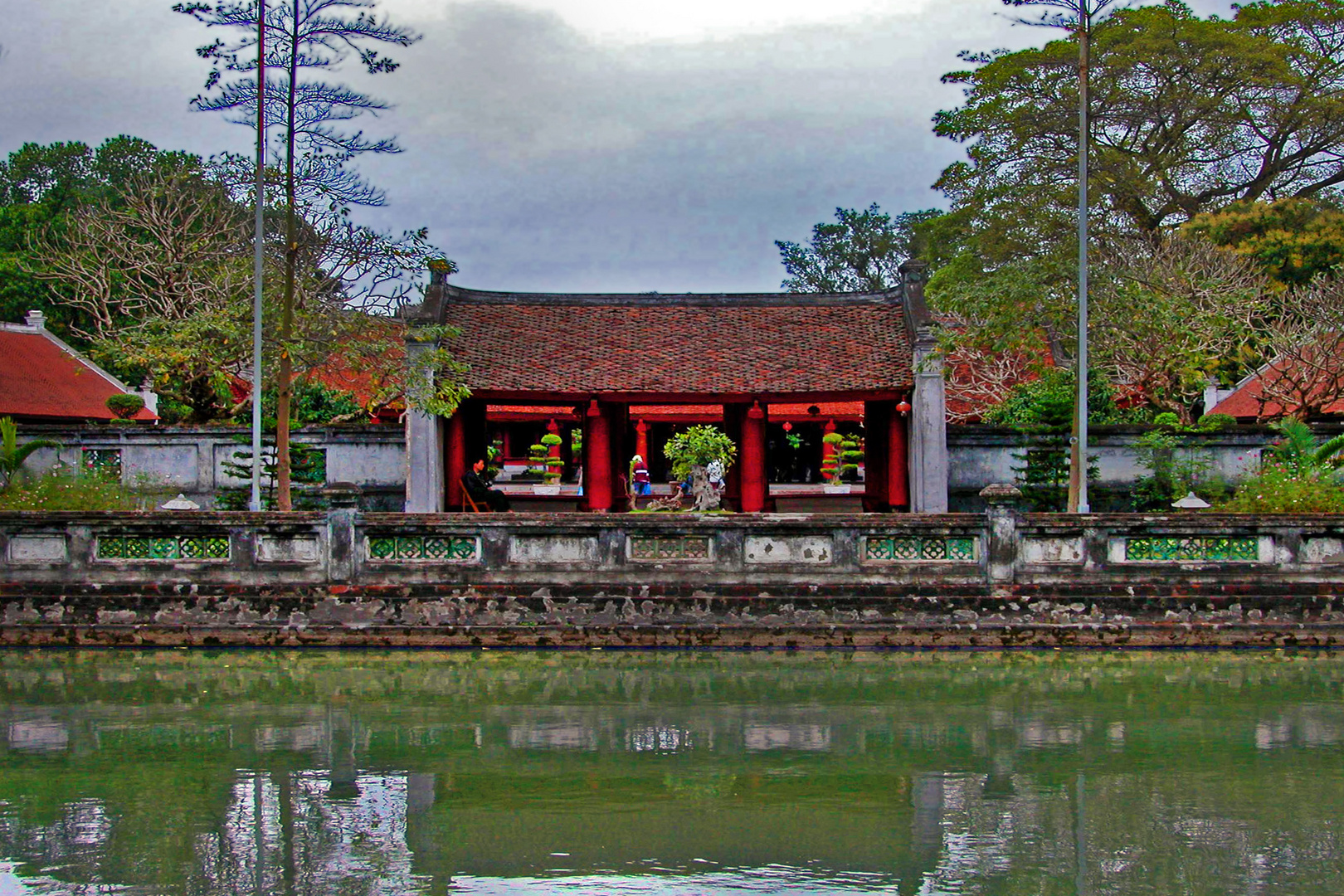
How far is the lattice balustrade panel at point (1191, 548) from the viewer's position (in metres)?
12.6

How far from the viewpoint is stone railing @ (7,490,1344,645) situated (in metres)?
12.4

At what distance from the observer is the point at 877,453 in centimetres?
2238

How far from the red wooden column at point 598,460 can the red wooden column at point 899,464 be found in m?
4.92

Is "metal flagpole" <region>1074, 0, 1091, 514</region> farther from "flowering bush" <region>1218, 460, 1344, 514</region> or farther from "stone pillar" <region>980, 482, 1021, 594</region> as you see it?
"stone pillar" <region>980, 482, 1021, 594</region>

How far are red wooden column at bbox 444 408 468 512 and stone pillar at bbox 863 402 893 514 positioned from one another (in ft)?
23.5

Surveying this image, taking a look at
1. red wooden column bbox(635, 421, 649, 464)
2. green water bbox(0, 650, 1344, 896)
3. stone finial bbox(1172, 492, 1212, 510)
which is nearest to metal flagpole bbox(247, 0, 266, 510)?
green water bbox(0, 650, 1344, 896)

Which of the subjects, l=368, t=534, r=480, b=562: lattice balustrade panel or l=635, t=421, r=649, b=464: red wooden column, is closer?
l=368, t=534, r=480, b=562: lattice balustrade panel

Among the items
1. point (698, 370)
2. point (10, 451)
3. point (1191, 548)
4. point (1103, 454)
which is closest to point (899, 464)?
point (1103, 454)

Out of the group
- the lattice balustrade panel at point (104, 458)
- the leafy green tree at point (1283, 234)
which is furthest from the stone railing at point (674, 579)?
the leafy green tree at point (1283, 234)

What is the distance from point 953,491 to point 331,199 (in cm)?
1099

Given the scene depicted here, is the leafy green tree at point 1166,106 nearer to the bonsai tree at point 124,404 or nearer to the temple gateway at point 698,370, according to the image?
the temple gateway at point 698,370

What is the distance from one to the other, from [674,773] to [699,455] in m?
9.22

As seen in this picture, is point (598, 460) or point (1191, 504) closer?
point (1191, 504)

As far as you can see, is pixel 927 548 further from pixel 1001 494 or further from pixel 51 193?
pixel 51 193
